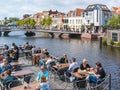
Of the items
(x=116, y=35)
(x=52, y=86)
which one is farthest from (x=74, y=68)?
(x=116, y=35)

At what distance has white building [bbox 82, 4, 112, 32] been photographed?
304ft

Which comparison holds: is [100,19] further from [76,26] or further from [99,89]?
[99,89]

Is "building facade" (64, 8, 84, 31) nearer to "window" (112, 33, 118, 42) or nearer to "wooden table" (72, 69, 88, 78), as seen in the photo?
"window" (112, 33, 118, 42)

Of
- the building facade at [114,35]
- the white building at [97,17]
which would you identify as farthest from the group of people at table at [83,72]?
the white building at [97,17]

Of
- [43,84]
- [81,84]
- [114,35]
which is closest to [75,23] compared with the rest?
[114,35]

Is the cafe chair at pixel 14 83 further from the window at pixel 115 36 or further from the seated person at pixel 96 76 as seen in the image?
the window at pixel 115 36

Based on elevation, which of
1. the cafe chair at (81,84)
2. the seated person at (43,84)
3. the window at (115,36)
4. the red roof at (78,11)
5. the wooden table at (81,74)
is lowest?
the window at (115,36)

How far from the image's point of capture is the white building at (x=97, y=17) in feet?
304

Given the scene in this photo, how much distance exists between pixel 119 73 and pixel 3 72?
53.0ft

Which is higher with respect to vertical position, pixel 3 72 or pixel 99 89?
pixel 3 72

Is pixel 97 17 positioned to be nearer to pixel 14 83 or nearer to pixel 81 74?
pixel 81 74

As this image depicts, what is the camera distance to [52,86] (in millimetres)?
13438

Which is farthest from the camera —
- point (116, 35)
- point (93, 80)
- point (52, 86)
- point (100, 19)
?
point (100, 19)

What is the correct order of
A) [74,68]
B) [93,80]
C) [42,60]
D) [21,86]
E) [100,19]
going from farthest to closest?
[100,19] → [42,60] → [74,68] → [93,80] → [21,86]
